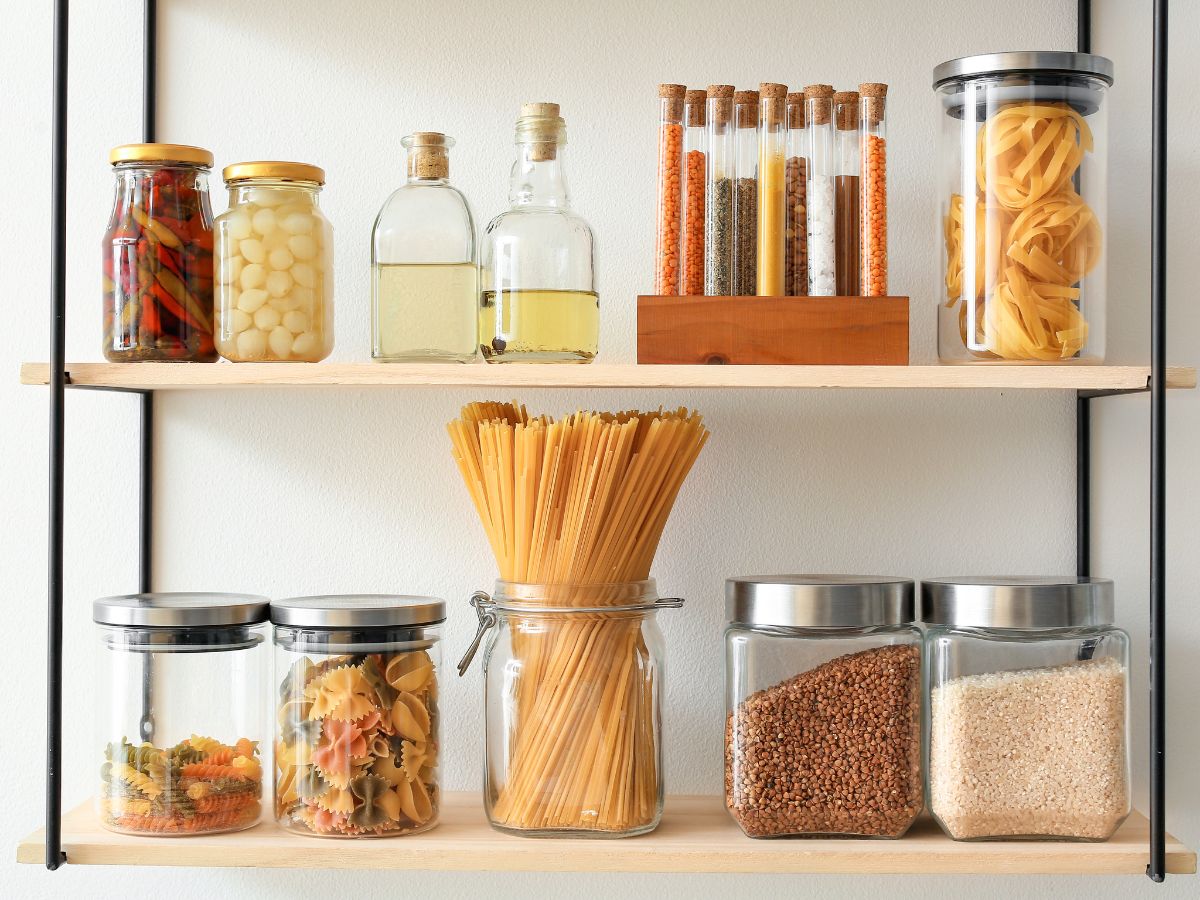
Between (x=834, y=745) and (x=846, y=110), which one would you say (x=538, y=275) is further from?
(x=834, y=745)

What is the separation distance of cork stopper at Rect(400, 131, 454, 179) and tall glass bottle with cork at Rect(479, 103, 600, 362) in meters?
0.06

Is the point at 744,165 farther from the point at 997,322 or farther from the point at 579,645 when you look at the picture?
the point at 579,645

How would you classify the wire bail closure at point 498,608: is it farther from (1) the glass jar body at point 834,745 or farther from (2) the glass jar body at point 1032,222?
(2) the glass jar body at point 1032,222

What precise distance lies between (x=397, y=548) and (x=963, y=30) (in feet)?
2.29

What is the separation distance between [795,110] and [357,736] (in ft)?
1.94

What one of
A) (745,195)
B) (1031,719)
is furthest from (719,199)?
(1031,719)

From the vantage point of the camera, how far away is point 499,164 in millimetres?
1097

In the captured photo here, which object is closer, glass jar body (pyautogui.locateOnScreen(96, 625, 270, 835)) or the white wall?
glass jar body (pyautogui.locateOnScreen(96, 625, 270, 835))

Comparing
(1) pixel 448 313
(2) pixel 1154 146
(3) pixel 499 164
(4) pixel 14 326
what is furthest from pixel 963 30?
(4) pixel 14 326

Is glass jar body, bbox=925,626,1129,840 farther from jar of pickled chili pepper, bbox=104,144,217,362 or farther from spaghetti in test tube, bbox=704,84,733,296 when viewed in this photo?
jar of pickled chili pepper, bbox=104,144,217,362

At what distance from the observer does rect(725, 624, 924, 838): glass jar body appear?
35.5 inches

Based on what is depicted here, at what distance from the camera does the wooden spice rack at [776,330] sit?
0.92m

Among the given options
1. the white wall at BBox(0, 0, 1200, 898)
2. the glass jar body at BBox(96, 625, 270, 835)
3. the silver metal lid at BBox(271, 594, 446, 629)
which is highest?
the white wall at BBox(0, 0, 1200, 898)

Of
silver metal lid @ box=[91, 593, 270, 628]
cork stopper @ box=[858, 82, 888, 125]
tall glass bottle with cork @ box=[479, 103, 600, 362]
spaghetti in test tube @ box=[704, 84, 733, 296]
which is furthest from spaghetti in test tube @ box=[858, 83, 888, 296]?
silver metal lid @ box=[91, 593, 270, 628]
